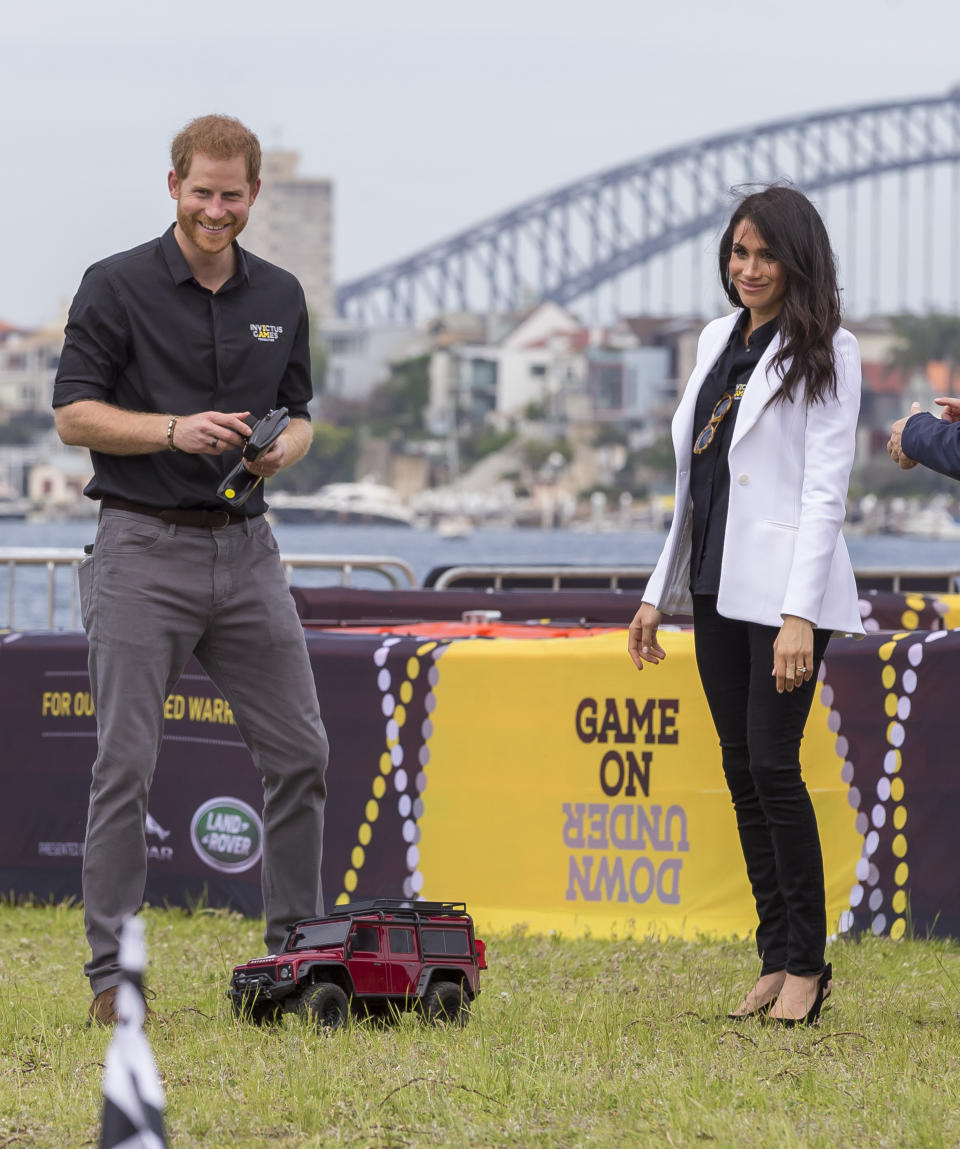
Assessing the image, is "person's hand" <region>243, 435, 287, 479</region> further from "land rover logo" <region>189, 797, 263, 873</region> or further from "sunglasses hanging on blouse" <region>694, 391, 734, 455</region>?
"land rover logo" <region>189, 797, 263, 873</region>

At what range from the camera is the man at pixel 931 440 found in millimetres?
3748

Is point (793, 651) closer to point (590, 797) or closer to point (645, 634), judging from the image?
point (645, 634)

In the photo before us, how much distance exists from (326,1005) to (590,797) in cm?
168

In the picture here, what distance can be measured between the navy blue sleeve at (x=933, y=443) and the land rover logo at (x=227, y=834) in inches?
109

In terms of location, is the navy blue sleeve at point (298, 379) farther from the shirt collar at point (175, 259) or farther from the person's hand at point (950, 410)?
the person's hand at point (950, 410)

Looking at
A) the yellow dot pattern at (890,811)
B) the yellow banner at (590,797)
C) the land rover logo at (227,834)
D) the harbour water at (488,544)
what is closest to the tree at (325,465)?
the harbour water at (488,544)

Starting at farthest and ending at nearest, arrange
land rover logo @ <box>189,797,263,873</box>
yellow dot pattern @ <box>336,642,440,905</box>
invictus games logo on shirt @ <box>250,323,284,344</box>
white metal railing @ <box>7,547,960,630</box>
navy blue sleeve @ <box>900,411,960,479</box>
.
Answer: white metal railing @ <box>7,547,960,630</box> < land rover logo @ <box>189,797,263,873</box> < yellow dot pattern @ <box>336,642,440,905</box> < invictus games logo on shirt @ <box>250,323,284,344</box> < navy blue sleeve @ <box>900,411,960,479</box>

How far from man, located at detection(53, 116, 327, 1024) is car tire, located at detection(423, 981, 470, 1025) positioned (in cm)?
48

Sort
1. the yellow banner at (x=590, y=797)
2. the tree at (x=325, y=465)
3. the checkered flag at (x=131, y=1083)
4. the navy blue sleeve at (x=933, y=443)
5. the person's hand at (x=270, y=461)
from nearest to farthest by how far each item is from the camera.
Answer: the checkered flag at (x=131, y=1083)
the navy blue sleeve at (x=933, y=443)
the person's hand at (x=270, y=461)
the yellow banner at (x=590, y=797)
the tree at (x=325, y=465)

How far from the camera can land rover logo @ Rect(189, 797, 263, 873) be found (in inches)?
230

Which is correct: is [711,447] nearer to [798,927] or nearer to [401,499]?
[798,927]

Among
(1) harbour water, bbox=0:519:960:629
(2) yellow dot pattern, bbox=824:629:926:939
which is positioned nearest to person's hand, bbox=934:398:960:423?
(2) yellow dot pattern, bbox=824:629:926:939

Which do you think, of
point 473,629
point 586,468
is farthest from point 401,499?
point 473,629

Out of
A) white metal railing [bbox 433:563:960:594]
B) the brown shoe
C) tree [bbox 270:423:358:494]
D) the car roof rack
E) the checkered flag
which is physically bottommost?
the brown shoe
